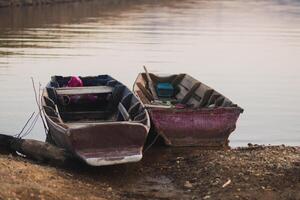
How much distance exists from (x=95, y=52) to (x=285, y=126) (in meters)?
17.5

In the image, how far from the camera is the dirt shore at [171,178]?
29.5 ft

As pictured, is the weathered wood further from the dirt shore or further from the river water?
the river water

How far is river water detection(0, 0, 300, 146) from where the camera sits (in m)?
18.6

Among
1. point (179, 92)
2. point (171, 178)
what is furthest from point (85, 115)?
point (171, 178)

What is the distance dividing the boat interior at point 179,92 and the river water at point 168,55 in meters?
1.37

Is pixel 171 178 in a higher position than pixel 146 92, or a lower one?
lower

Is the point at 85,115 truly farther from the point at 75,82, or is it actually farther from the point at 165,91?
the point at 165,91

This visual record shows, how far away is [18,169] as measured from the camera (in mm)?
9812

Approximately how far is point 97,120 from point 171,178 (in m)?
4.20

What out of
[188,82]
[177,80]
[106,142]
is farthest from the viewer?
[177,80]

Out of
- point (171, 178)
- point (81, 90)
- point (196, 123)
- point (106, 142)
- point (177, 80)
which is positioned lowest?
point (171, 178)

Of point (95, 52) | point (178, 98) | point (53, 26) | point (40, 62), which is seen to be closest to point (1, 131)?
point (178, 98)

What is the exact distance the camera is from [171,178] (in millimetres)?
11023

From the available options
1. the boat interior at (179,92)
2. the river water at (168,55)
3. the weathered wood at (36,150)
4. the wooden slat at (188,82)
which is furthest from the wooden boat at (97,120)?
the wooden slat at (188,82)
